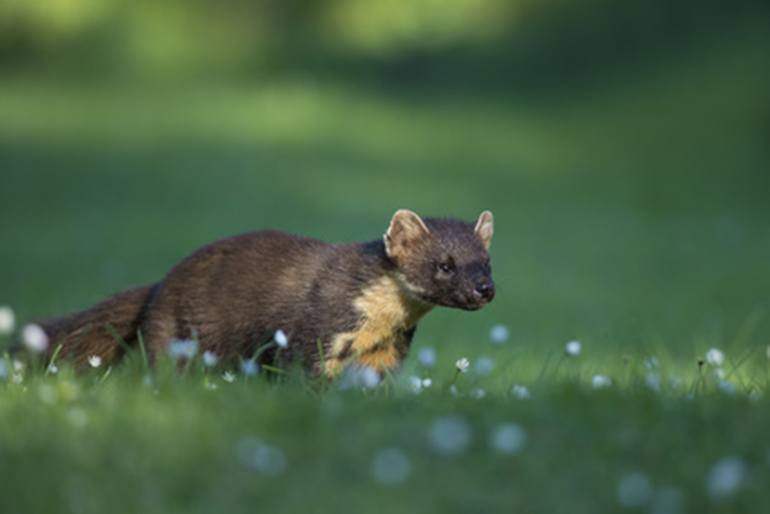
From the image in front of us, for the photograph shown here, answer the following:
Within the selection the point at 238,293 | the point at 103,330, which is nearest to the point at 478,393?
the point at 238,293

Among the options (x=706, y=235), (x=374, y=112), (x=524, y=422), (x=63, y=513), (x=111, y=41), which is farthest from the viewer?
(x=111, y=41)

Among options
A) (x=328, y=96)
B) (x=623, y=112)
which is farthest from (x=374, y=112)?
(x=623, y=112)

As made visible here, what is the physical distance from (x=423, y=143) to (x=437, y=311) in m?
13.5

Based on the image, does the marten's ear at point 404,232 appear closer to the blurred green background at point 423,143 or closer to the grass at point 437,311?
the grass at point 437,311

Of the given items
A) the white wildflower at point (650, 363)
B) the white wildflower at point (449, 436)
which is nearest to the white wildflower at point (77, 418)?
the white wildflower at point (449, 436)

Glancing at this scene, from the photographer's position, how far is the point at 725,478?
16.3ft

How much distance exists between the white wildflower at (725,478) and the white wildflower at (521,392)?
1.24 m

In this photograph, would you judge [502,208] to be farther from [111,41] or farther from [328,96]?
[111,41]

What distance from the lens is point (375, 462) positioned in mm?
5363

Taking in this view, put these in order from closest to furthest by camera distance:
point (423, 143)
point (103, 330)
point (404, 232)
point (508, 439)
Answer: point (508, 439)
point (404, 232)
point (103, 330)
point (423, 143)

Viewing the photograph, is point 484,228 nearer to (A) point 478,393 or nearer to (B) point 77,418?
(A) point 478,393

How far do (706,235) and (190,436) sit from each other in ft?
65.4

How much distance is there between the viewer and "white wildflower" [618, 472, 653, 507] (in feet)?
16.6

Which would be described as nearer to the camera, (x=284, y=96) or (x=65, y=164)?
(x=65, y=164)
